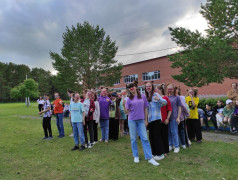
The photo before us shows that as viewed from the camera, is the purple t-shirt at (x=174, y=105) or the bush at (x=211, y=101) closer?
the purple t-shirt at (x=174, y=105)

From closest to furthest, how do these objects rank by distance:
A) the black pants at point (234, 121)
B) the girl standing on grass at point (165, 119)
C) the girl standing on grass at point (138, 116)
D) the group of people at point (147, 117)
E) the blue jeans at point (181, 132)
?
the girl standing on grass at point (138, 116), the group of people at point (147, 117), the girl standing on grass at point (165, 119), the blue jeans at point (181, 132), the black pants at point (234, 121)

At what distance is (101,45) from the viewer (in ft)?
89.9

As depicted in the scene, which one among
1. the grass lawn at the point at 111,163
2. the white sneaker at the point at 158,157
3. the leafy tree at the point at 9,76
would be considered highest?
the leafy tree at the point at 9,76

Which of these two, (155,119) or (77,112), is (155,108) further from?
(77,112)

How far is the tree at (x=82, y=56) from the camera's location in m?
25.7

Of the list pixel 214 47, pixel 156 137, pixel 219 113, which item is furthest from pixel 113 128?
pixel 214 47

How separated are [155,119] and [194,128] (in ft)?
8.63

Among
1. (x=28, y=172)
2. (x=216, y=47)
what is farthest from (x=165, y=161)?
(x=216, y=47)

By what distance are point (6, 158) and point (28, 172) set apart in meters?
→ 1.63

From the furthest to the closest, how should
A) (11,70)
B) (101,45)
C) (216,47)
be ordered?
(11,70), (101,45), (216,47)

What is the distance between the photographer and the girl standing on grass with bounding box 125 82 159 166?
4297 millimetres

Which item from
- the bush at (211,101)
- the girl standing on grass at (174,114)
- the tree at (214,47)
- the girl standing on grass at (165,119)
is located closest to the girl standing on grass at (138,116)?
the girl standing on grass at (165,119)

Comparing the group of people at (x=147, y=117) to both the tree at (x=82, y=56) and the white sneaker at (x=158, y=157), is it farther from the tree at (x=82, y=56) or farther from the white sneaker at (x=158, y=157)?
the tree at (x=82, y=56)

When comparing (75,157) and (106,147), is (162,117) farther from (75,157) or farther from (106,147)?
(75,157)
